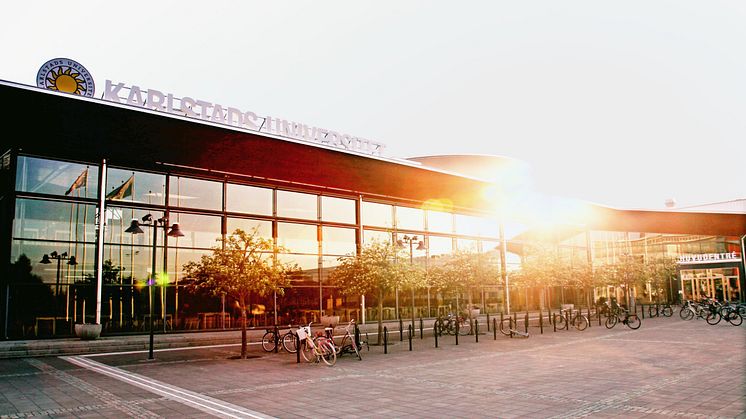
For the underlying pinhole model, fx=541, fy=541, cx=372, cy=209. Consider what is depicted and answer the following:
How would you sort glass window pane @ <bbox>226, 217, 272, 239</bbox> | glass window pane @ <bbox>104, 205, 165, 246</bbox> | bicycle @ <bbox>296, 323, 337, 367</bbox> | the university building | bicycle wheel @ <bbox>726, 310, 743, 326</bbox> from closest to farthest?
bicycle @ <bbox>296, 323, 337, 367</bbox>
the university building
glass window pane @ <bbox>104, 205, 165, 246</bbox>
bicycle wheel @ <bbox>726, 310, 743, 326</bbox>
glass window pane @ <bbox>226, 217, 272, 239</bbox>

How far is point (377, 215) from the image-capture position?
38.9m

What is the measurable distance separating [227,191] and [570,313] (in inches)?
816

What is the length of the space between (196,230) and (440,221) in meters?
19.7

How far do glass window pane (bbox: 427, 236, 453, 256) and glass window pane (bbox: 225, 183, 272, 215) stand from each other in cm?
1347

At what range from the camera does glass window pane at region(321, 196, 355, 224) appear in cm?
3622

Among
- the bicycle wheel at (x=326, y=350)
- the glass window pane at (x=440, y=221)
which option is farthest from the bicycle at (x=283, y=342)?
the glass window pane at (x=440, y=221)

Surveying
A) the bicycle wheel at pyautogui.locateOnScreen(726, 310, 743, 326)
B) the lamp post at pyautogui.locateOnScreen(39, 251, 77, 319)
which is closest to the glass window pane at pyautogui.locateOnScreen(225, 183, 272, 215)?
the lamp post at pyautogui.locateOnScreen(39, 251, 77, 319)

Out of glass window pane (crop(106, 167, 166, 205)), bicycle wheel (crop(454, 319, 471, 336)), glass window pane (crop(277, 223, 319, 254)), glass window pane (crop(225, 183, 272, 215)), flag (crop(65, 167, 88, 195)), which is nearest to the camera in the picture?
flag (crop(65, 167, 88, 195))

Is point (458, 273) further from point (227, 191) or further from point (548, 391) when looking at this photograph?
point (548, 391)

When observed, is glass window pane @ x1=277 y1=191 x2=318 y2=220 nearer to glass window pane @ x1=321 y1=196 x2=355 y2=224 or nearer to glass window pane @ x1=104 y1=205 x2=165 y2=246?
glass window pane @ x1=321 y1=196 x2=355 y2=224

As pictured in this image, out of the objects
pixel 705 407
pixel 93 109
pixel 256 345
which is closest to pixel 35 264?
pixel 93 109

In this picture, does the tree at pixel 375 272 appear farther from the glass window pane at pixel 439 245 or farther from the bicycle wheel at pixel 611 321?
the glass window pane at pixel 439 245

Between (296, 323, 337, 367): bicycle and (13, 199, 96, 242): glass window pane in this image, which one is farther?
(13, 199, 96, 242): glass window pane

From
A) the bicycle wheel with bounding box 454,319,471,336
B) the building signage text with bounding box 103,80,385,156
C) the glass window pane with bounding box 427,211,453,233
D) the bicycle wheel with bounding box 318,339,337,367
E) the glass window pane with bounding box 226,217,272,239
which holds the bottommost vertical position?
the bicycle wheel with bounding box 454,319,471,336
